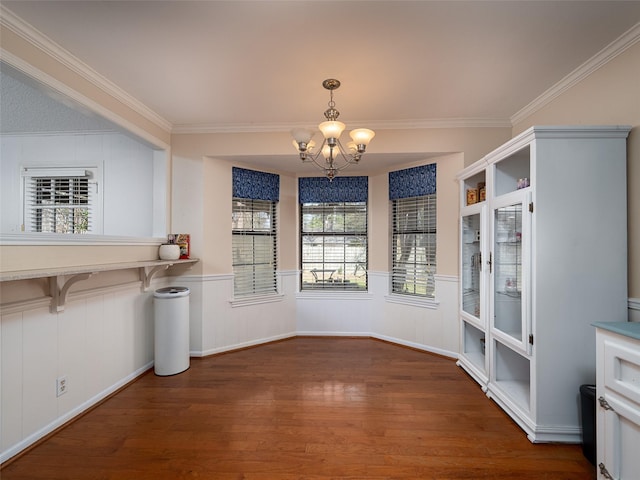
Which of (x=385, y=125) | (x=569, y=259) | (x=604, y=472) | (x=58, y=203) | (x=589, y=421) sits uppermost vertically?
(x=385, y=125)

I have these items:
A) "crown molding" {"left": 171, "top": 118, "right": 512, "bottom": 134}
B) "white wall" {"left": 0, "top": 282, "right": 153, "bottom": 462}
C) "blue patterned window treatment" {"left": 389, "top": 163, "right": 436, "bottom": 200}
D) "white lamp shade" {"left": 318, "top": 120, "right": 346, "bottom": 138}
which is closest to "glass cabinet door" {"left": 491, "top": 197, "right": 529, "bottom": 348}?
"blue patterned window treatment" {"left": 389, "top": 163, "right": 436, "bottom": 200}

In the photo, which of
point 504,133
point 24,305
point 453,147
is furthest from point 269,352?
point 504,133

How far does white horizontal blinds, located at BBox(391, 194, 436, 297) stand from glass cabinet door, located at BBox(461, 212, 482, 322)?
18.6 inches

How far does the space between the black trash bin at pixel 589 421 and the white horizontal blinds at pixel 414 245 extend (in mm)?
1867

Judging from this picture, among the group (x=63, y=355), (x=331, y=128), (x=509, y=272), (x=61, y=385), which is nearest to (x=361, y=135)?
(x=331, y=128)

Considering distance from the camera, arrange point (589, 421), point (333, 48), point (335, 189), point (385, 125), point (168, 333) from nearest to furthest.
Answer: point (589, 421)
point (333, 48)
point (168, 333)
point (385, 125)
point (335, 189)

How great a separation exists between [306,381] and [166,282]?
199cm

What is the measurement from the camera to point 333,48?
6.95 ft

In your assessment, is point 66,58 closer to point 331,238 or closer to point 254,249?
point 254,249

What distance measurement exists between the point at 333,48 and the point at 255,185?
2176mm

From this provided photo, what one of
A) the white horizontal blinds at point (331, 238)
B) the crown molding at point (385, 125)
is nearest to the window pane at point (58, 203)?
the crown molding at point (385, 125)

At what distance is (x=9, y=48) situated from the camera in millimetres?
1881

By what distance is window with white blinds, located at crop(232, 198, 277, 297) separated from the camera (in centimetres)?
389

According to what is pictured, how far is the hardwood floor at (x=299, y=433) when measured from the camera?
5.81ft
